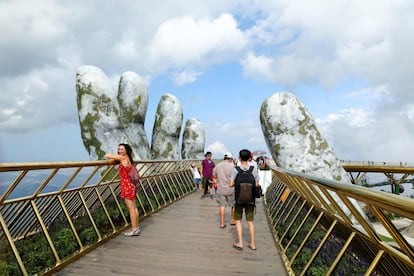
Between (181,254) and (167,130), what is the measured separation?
743 inches

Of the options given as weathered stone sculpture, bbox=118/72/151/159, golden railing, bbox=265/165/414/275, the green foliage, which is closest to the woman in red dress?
the green foliage

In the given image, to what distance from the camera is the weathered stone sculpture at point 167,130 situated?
2341cm

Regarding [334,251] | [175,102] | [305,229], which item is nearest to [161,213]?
[305,229]

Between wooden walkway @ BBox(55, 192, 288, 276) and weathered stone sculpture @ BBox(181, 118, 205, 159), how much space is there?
60.0 ft

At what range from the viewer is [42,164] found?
4027mm

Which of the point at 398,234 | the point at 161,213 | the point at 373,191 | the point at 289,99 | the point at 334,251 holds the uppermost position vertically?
the point at 289,99

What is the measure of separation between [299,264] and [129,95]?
1839 cm

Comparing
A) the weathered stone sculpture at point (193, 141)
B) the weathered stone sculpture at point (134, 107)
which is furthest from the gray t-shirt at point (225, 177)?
the weathered stone sculpture at point (193, 141)

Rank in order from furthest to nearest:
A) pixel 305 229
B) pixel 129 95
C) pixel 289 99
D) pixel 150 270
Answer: pixel 129 95 < pixel 289 99 < pixel 305 229 < pixel 150 270

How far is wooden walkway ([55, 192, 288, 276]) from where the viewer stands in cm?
446

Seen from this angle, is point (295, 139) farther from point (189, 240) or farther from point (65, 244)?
point (65, 244)

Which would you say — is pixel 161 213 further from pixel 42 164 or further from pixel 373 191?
pixel 373 191

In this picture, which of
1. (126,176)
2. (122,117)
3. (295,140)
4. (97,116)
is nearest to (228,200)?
(126,176)

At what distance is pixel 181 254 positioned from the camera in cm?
515
